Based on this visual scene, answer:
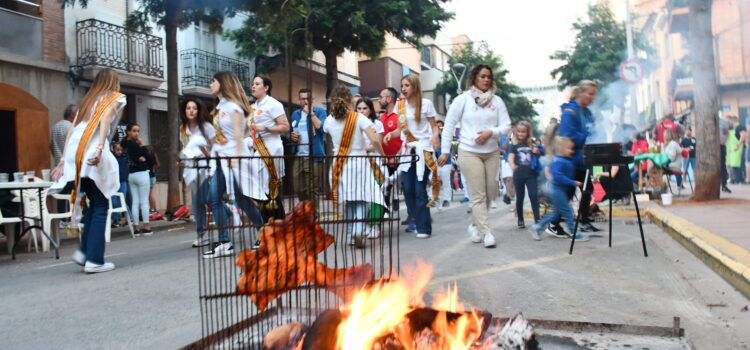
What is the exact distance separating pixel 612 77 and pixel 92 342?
36.9 metres

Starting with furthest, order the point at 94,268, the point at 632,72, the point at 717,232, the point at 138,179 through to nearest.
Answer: the point at 632,72, the point at 138,179, the point at 717,232, the point at 94,268

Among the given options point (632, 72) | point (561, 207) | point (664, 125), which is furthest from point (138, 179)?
point (632, 72)

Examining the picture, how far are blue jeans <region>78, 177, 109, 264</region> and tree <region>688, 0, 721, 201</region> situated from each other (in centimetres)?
931

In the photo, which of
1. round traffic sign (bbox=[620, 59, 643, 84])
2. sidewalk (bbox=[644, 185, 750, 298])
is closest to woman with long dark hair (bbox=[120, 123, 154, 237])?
sidewalk (bbox=[644, 185, 750, 298])

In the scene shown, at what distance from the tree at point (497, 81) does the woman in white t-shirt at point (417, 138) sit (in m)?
35.7

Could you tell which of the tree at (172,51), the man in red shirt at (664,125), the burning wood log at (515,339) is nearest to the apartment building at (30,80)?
the tree at (172,51)

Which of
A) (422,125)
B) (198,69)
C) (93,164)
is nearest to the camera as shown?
(93,164)

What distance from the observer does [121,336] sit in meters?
3.23

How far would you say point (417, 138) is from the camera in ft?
24.2

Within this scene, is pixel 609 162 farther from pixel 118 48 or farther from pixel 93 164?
pixel 118 48

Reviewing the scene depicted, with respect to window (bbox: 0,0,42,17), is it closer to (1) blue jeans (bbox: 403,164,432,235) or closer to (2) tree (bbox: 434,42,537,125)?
(1) blue jeans (bbox: 403,164,432,235)

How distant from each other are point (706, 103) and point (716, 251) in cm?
608

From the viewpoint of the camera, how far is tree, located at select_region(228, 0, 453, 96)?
18656 mm

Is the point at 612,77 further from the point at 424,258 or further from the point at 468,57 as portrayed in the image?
the point at 424,258
